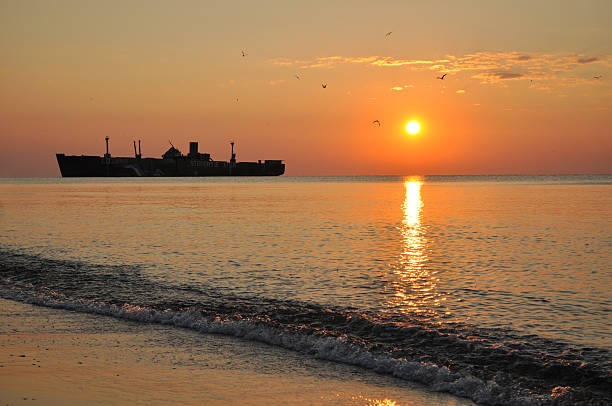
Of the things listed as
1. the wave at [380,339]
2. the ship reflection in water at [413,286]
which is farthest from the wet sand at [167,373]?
the ship reflection in water at [413,286]

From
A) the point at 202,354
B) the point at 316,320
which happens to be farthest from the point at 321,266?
the point at 202,354

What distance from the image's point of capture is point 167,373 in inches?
318

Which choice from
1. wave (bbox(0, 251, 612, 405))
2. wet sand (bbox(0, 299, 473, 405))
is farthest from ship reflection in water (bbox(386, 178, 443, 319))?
wet sand (bbox(0, 299, 473, 405))

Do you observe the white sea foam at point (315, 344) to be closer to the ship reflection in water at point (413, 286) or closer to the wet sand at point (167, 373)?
the wet sand at point (167, 373)

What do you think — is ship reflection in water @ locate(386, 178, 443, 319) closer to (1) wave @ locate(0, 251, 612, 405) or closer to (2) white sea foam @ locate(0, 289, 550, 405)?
(1) wave @ locate(0, 251, 612, 405)

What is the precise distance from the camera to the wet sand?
280 inches

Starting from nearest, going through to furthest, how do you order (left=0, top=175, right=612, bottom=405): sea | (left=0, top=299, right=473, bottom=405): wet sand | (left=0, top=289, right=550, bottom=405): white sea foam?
(left=0, top=299, right=473, bottom=405): wet sand < (left=0, top=289, right=550, bottom=405): white sea foam < (left=0, top=175, right=612, bottom=405): sea

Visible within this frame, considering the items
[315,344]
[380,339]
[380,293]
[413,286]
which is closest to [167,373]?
[315,344]

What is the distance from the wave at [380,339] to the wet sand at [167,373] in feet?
1.71

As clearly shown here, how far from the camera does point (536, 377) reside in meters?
8.31

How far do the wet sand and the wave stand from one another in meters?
0.52

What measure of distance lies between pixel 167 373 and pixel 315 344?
9.57 feet

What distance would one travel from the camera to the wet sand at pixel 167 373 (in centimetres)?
711

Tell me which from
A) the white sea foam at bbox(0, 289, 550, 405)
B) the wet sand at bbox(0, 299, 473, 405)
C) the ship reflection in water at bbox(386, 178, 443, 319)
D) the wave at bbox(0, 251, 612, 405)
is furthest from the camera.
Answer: the ship reflection in water at bbox(386, 178, 443, 319)
